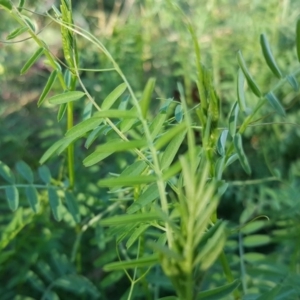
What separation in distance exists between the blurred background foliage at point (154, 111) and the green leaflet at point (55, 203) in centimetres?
6

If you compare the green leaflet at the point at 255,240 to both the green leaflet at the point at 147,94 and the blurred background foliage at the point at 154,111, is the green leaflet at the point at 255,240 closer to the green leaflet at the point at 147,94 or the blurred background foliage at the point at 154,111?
the blurred background foliage at the point at 154,111

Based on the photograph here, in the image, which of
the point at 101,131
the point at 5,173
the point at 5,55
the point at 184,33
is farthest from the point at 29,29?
the point at 5,55

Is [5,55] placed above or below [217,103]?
above

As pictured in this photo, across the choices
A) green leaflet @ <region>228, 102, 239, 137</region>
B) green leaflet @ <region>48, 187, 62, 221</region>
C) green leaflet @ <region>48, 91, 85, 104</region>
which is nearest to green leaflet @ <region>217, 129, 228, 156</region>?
green leaflet @ <region>228, 102, 239, 137</region>

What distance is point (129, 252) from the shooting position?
73 cm

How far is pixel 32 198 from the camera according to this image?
2.00 ft

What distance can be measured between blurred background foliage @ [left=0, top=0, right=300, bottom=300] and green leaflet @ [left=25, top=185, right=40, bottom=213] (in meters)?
0.07

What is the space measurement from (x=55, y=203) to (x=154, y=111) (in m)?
0.54

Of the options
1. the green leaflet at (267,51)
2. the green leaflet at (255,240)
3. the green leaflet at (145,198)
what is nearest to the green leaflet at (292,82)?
the green leaflet at (267,51)

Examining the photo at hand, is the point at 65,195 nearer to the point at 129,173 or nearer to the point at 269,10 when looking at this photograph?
the point at 129,173

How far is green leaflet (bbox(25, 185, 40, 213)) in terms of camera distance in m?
0.60

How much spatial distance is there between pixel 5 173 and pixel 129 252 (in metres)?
0.21

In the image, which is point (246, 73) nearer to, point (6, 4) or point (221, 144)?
point (221, 144)

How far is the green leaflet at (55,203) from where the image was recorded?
60 cm
